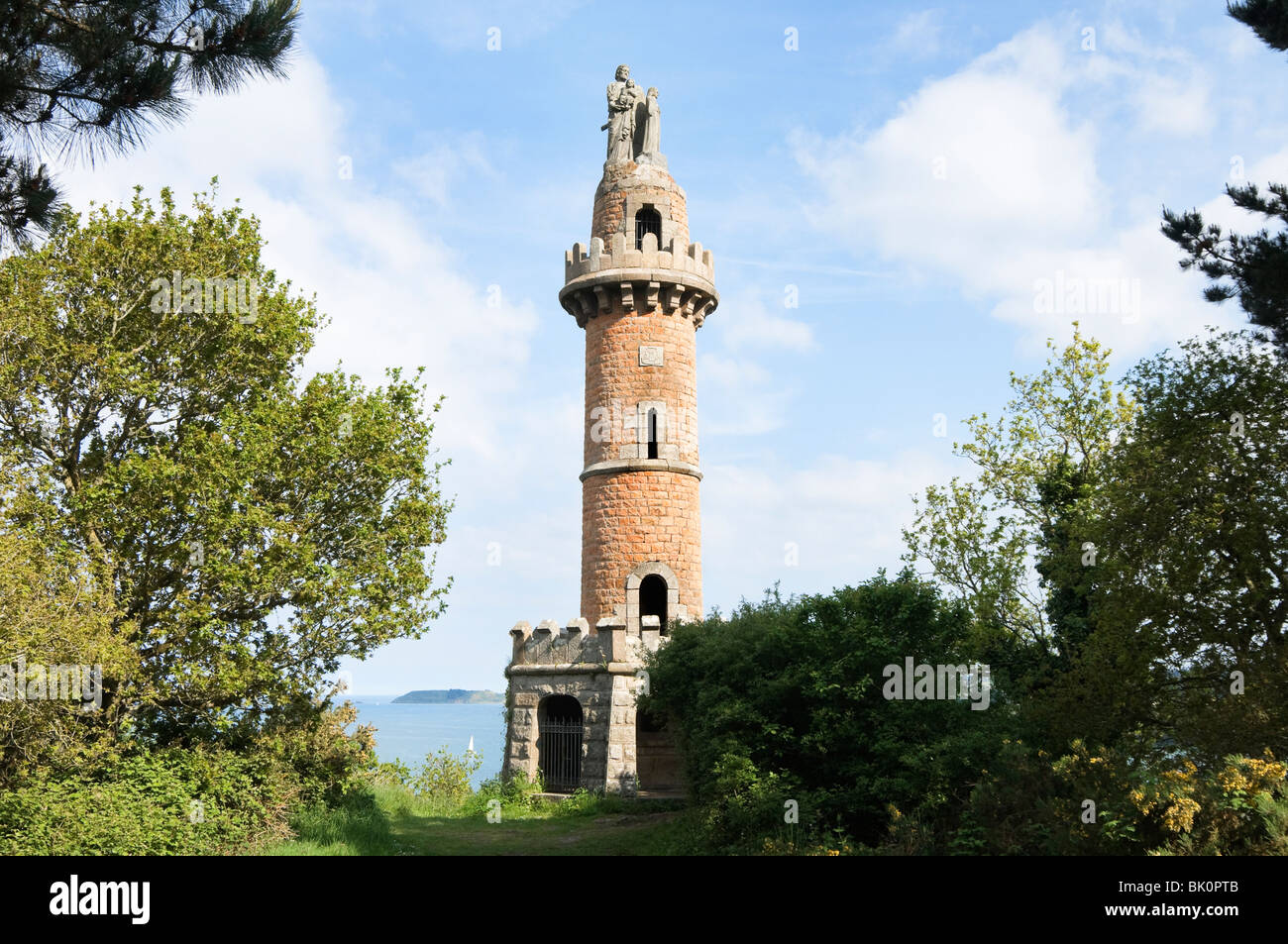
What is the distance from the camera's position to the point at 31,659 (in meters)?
13.8

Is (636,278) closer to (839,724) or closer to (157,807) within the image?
(839,724)

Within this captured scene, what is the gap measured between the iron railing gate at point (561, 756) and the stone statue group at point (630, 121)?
48.4ft

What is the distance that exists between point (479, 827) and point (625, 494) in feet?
27.9

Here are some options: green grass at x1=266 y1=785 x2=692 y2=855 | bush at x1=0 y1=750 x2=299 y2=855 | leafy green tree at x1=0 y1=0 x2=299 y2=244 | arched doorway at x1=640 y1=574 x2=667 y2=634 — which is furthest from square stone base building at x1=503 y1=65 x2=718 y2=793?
leafy green tree at x1=0 y1=0 x2=299 y2=244

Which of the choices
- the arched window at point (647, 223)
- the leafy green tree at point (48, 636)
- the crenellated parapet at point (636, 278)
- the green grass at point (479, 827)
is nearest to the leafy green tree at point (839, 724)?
the green grass at point (479, 827)

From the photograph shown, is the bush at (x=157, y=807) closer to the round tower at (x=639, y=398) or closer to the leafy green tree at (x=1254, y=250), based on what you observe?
the round tower at (x=639, y=398)

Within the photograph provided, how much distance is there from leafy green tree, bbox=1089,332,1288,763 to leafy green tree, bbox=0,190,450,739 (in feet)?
37.5

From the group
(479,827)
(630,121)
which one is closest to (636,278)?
(630,121)

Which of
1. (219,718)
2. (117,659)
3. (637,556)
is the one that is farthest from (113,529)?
(637,556)

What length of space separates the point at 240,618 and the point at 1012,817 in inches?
469

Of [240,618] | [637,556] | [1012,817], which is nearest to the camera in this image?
[1012,817]

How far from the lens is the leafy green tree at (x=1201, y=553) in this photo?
15.3 m

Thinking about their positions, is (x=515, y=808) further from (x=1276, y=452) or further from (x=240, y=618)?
(x=1276, y=452)

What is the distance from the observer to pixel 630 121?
27844mm
